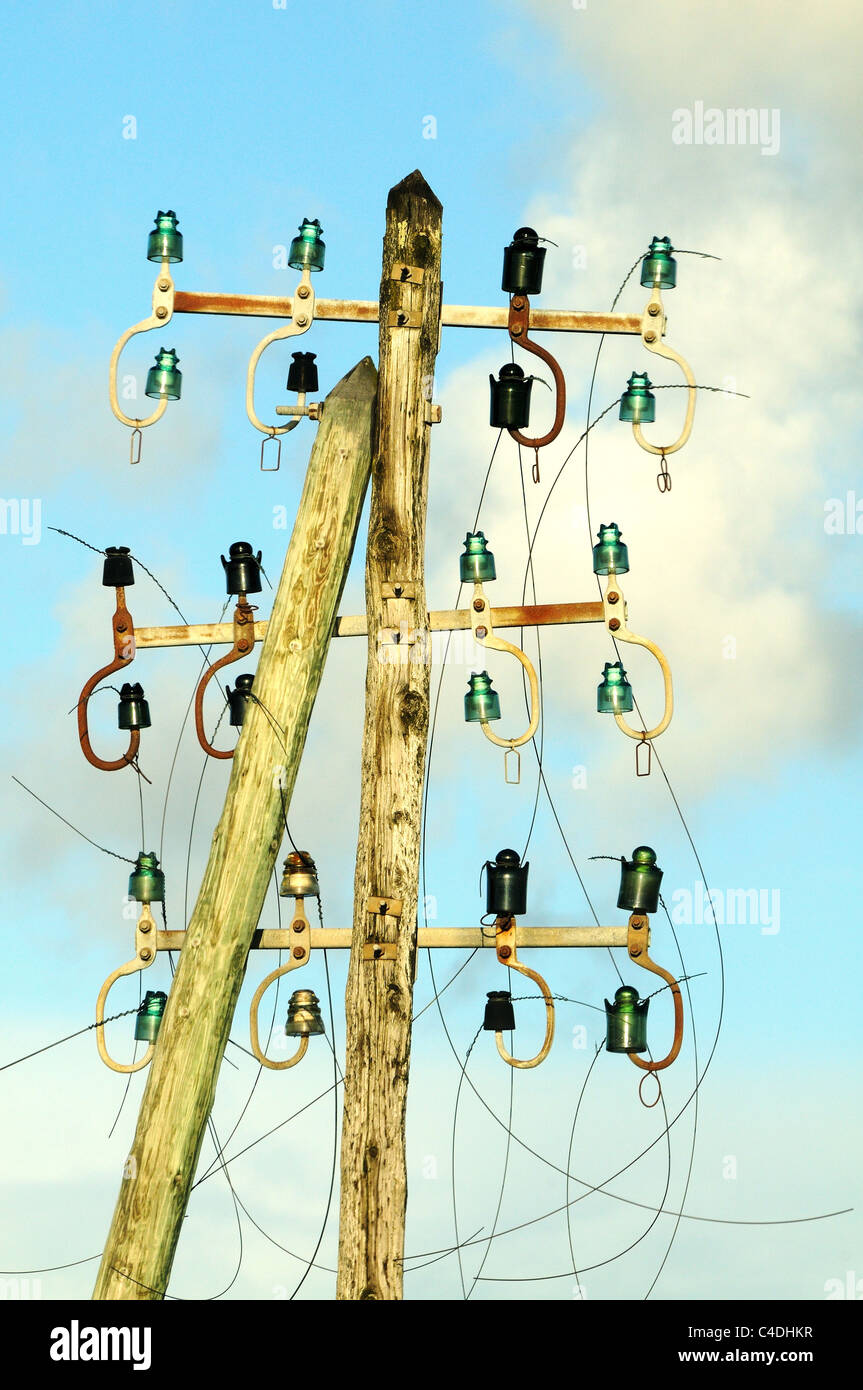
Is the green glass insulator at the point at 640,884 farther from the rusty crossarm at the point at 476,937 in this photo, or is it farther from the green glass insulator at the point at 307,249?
the green glass insulator at the point at 307,249

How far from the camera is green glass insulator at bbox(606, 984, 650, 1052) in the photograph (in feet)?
26.0

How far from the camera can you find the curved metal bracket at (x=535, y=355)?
833 centimetres

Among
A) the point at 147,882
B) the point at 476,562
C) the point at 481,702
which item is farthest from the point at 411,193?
the point at 147,882

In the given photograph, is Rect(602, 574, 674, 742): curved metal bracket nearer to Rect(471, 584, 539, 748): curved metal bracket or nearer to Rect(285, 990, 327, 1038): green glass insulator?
Rect(471, 584, 539, 748): curved metal bracket

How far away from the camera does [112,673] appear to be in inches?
337

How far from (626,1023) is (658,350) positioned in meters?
3.03

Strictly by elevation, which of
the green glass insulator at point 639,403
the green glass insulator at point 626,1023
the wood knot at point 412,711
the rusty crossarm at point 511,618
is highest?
the green glass insulator at point 639,403

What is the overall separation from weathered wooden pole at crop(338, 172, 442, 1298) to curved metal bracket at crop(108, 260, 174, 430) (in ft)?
3.36

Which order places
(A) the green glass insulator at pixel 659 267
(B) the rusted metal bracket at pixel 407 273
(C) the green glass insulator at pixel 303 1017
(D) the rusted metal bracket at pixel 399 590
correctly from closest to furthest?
(C) the green glass insulator at pixel 303 1017, (D) the rusted metal bracket at pixel 399 590, (B) the rusted metal bracket at pixel 407 273, (A) the green glass insulator at pixel 659 267

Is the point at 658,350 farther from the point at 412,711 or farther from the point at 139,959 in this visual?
the point at 139,959

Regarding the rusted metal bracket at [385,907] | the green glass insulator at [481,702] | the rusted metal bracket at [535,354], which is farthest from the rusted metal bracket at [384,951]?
the rusted metal bracket at [535,354]

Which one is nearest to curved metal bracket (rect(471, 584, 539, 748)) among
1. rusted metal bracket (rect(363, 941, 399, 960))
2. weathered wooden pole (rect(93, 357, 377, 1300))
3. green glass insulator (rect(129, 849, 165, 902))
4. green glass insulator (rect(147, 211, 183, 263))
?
weathered wooden pole (rect(93, 357, 377, 1300))

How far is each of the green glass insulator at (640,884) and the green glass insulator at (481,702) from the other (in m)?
0.88
